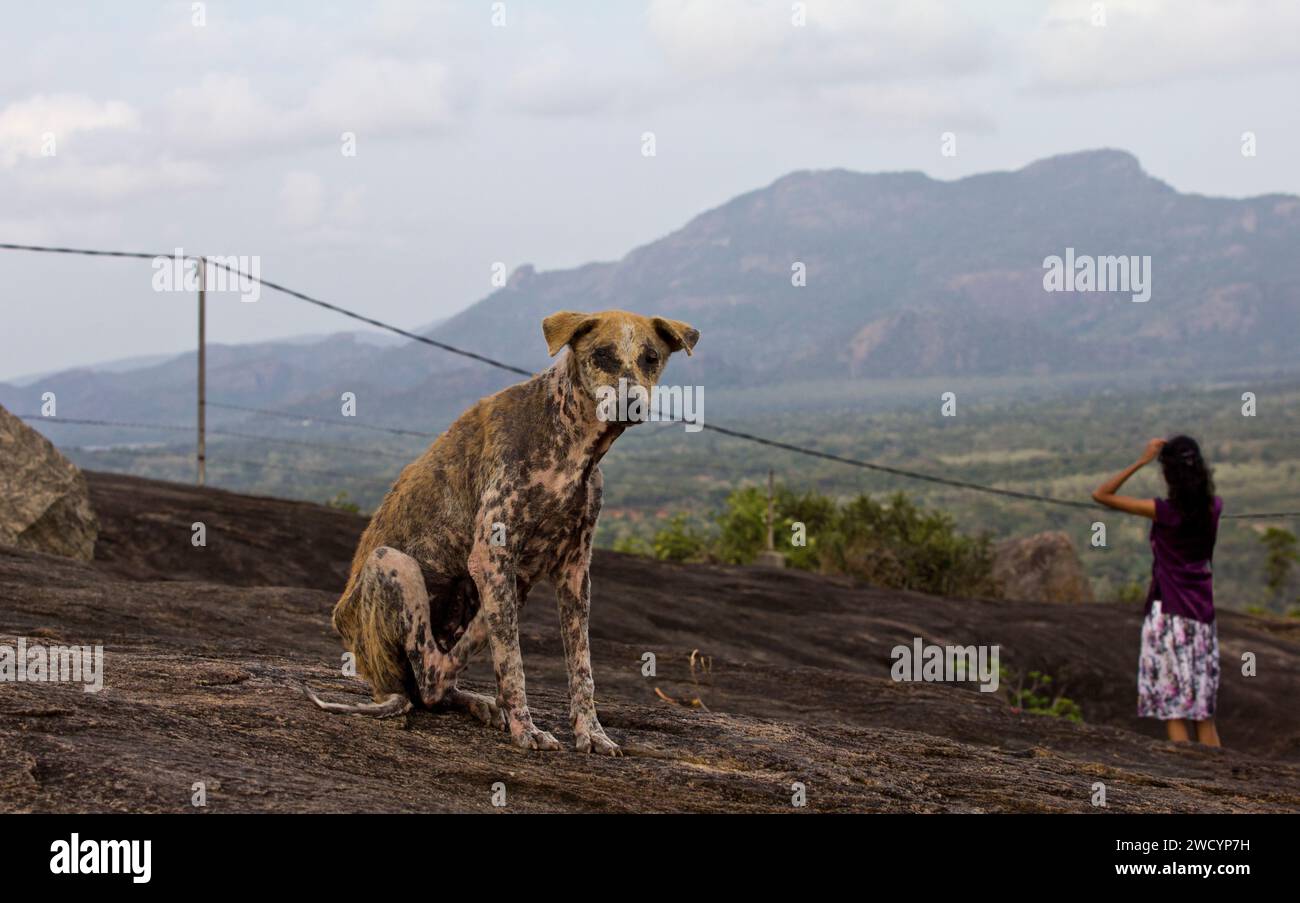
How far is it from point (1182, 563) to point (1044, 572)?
17.2 m

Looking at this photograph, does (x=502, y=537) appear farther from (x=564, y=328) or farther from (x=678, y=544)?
(x=678, y=544)

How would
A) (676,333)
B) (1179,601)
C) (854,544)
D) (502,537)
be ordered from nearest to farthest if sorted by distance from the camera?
(676,333) < (502,537) < (1179,601) < (854,544)

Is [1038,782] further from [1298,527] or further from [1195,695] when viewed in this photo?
[1298,527]

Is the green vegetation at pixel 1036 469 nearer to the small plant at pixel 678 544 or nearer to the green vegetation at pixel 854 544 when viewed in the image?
the green vegetation at pixel 854 544

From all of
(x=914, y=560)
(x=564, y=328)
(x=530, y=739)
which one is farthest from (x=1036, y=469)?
(x=564, y=328)

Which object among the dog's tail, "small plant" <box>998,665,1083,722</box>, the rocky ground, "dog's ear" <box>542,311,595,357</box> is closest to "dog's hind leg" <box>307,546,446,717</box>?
the dog's tail

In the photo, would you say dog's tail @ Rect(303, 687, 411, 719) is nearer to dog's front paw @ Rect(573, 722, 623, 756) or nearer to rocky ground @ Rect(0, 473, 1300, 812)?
rocky ground @ Rect(0, 473, 1300, 812)

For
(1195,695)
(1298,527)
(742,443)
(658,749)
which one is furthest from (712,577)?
(742,443)

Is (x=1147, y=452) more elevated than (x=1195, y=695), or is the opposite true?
(x=1147, y=452)

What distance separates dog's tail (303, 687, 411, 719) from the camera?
7.02 metres

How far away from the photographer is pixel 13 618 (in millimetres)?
9969

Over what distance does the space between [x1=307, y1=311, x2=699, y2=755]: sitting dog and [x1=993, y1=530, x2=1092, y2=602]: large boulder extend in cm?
2217

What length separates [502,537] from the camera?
6590mm
